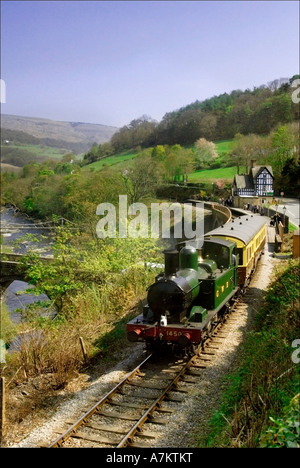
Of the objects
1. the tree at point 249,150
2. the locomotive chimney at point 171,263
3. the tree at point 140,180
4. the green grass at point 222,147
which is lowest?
the locomotive chimney at point 171,263

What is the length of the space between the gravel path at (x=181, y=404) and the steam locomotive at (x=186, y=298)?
2.18 ft

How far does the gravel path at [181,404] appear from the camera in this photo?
7491mm

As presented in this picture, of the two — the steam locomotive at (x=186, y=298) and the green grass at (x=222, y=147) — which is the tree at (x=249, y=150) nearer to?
the green grass at (x=222, y=147)

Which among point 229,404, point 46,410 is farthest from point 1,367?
point 229,404

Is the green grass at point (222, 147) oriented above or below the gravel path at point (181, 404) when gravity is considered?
above

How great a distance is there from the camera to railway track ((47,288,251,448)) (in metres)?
7.40

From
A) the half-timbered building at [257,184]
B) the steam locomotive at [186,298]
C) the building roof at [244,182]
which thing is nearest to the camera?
the steam locomotive at [186,298]

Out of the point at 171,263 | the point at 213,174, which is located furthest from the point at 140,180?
the point at 213,174

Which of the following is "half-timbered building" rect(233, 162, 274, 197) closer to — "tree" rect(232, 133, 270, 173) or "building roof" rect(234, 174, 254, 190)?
"building roof" rect(234, 174, 254, 190)

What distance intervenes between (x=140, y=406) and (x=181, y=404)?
0.83m

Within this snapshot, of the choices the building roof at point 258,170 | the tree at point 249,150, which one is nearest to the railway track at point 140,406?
the building roof at point 258,170

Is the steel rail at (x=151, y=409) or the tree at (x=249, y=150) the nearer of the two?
the steel rail at (x=151, y=409)

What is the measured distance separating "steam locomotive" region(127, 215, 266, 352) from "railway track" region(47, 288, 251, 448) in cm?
55

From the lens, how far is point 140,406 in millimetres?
8570
